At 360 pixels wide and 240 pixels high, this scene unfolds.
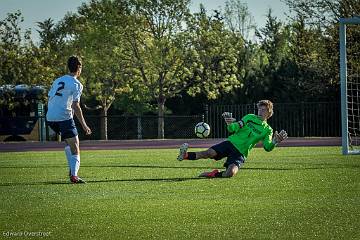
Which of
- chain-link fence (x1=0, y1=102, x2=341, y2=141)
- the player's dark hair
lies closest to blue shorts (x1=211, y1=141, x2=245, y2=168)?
the player's dark hair

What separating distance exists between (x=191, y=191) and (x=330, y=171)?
4721 millimetres

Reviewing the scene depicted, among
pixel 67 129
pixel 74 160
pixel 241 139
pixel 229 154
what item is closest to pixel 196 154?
pixel 229 154

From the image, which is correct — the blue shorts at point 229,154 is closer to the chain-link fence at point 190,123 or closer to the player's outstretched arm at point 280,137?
the player's outstretched arm at point 280,137

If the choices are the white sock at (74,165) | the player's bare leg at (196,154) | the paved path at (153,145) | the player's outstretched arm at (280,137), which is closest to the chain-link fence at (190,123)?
the paved path at (153,145)

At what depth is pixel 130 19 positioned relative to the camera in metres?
50.4

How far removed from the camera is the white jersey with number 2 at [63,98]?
14.1 metres

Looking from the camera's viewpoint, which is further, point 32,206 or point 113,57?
point 113,57

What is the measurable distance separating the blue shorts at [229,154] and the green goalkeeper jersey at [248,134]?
7 centimetres

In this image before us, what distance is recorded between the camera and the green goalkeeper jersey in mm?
14789

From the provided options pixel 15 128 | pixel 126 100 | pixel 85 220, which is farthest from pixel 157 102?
pixel 85 220

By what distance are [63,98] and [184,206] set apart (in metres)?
5.02

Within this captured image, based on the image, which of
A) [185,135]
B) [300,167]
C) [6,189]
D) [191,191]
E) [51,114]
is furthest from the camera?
[185,135]

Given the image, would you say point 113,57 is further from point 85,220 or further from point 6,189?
point 85,220

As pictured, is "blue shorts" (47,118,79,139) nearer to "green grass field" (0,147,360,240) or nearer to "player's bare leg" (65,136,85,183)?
"player's bare leg" (65,136,85,183)
